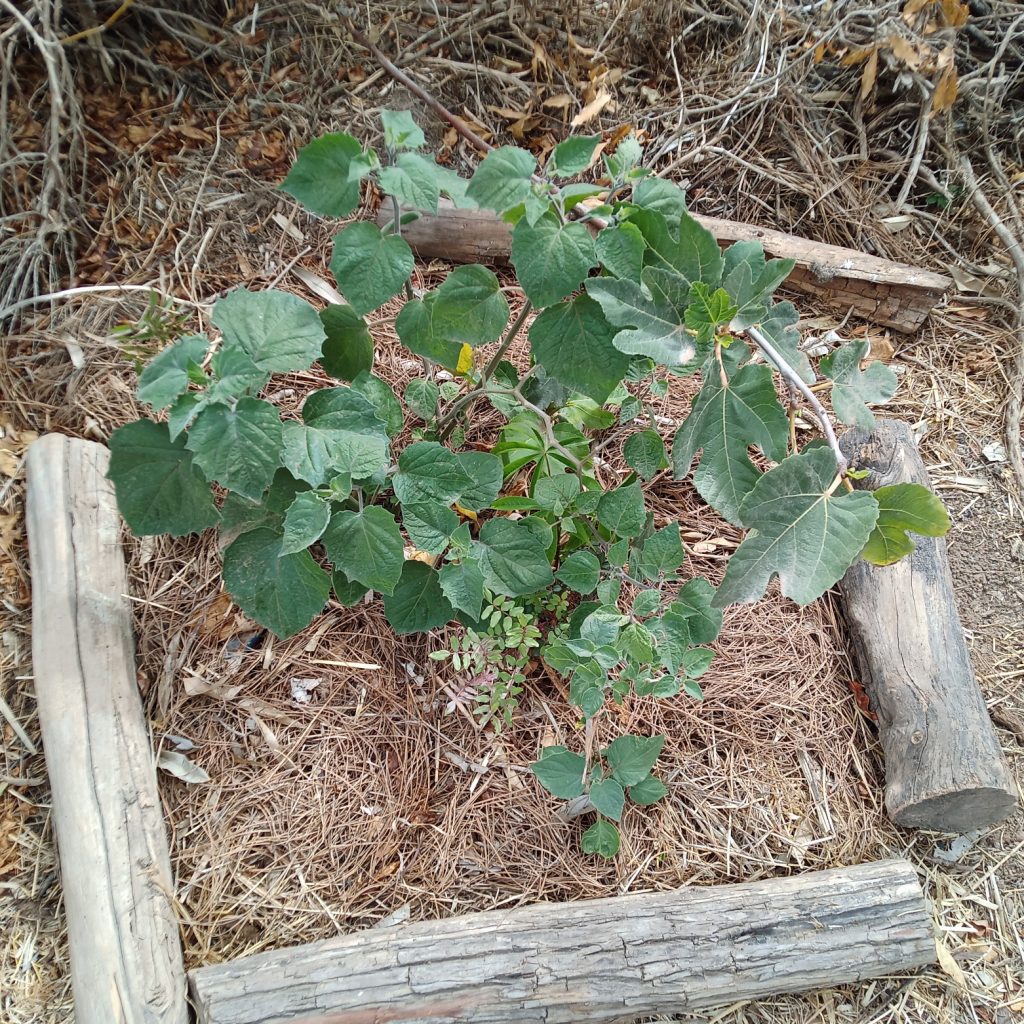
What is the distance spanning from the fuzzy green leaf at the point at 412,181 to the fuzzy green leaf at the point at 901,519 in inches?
32.9

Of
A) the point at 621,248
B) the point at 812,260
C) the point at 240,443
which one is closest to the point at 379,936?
the point at 240,443

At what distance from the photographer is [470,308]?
4.30 feet

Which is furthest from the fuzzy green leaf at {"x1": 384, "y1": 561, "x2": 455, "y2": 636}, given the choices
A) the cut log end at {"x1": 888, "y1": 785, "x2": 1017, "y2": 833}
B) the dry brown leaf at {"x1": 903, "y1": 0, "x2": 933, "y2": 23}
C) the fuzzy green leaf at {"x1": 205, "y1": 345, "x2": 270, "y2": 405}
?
the dry brown leaf at {"x1": 903, "y1": 0, "x2": 933, "y2": 23}

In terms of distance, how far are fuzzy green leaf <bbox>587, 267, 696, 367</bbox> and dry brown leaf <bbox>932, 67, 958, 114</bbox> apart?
1673 mm

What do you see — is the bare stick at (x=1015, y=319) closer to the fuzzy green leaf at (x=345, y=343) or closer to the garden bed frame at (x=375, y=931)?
the garden bed frame at (x=375, y=931)

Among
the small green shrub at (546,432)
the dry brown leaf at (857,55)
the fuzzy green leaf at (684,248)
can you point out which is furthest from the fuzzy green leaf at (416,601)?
the dry brown leaf at (857,55)

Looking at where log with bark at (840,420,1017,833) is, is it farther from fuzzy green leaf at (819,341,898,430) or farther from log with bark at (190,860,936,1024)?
fuzzy green leaf at (819,341,898,430)

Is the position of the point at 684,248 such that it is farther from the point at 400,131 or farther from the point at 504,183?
the point at 400,131

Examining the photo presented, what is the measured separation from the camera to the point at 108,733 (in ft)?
5.28

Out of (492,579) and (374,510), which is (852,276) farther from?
(374,510)

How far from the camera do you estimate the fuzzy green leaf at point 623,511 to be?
1499 mm

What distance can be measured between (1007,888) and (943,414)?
125 cm

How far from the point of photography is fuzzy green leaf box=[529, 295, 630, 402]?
1.26 m

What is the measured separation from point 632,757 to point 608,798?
9cm
